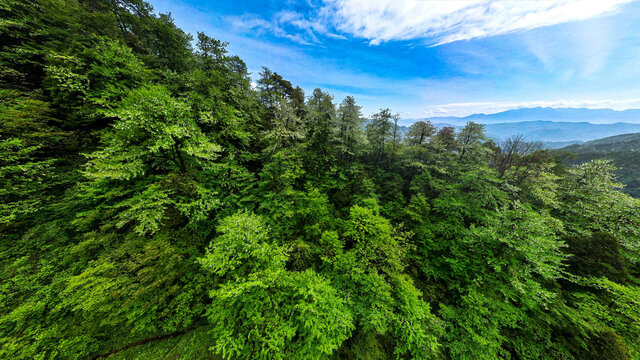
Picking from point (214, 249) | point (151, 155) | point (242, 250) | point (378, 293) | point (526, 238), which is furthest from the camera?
point (526, 238)

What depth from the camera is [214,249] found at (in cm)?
1064

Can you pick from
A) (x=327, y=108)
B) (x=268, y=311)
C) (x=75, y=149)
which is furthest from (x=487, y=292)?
(x=75, y=149)

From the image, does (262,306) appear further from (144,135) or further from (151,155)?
(144,135)

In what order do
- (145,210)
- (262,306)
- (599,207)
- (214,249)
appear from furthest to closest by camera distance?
1. (599,207)
2. (262,306)
3. (214,249)
4. (145,210)

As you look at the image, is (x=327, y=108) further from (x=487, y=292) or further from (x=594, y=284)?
(x=594, y=284)

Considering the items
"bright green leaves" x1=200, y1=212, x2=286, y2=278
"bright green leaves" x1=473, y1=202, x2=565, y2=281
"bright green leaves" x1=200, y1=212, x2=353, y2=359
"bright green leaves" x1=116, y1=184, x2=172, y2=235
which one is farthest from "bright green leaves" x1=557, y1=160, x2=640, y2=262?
"bright green leaves" x1=116, y1=184, x2=172, y2=235

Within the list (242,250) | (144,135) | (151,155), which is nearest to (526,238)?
(242,250)

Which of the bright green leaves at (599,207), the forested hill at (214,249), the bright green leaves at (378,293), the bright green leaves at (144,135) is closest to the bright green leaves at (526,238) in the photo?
the forested hill at (214,249)

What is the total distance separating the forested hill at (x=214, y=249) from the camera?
1004cm

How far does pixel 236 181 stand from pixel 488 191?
26365 mm

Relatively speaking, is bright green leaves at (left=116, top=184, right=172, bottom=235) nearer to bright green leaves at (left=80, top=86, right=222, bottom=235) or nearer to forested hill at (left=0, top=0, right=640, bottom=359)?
bright green leaves at (left=80, top=86, right=222, bottom=235)

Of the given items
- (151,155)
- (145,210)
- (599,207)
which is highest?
(151,155)

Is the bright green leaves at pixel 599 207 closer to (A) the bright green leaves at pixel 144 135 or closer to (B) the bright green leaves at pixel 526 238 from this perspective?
A: (B) the bright green leaves at pixel 526 238

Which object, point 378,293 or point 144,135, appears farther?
point 378,293
